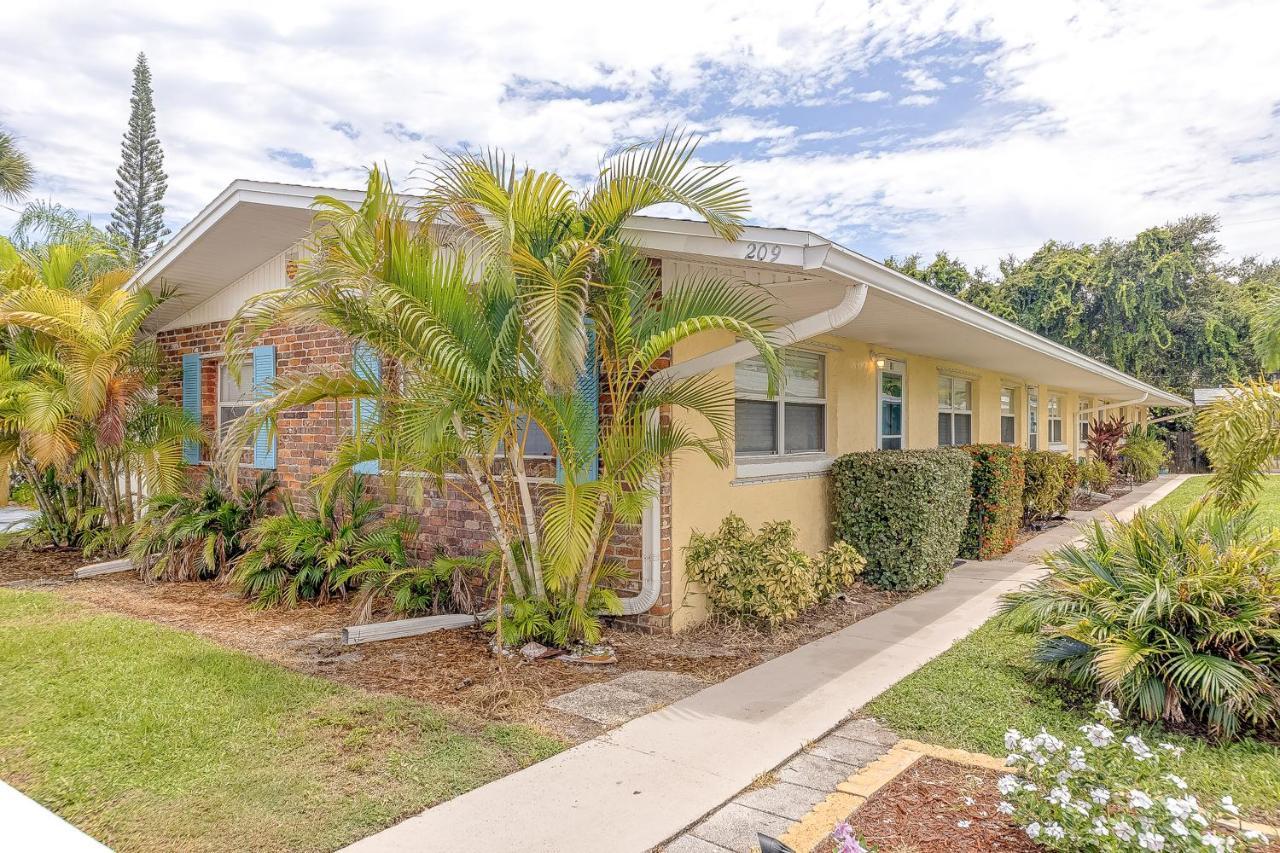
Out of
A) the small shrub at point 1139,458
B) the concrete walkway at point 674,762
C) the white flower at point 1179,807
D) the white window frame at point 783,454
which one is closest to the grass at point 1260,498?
the small shrub at point 1139,458

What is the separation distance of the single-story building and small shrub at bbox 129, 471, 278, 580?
57cm

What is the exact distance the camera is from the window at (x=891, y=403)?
9625mm

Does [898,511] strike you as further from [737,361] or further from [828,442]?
[737,361]

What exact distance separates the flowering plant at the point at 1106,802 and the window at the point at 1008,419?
12304mm

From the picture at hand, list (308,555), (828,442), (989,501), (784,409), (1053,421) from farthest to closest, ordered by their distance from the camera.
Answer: (1053,421)
(989,501)
(828,442)
(784,409)
(308,555)

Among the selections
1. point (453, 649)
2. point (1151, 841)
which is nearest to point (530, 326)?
point (453, 649)

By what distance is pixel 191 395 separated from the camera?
9617 millimetres

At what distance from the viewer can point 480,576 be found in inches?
260

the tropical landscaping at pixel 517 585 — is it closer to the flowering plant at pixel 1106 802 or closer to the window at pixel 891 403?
the flowering plant at pixel 1106 802

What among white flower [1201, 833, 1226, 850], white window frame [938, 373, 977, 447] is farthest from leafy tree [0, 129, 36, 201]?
white flower [1201, 833, 1226, 850]

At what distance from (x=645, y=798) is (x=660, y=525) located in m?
2.58

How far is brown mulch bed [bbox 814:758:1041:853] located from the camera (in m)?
2.80

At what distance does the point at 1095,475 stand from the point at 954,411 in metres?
9.49

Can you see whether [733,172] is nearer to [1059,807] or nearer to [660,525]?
[660,525]
